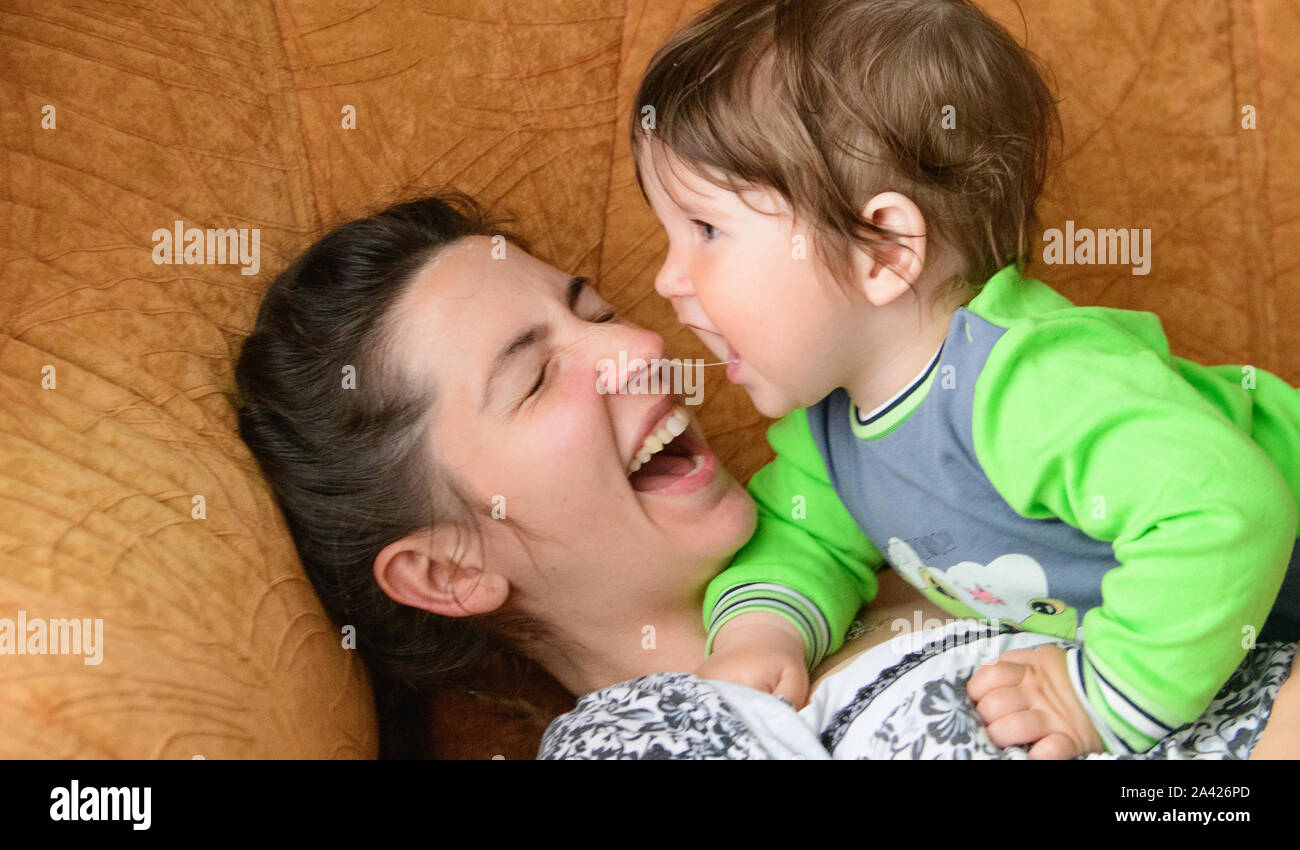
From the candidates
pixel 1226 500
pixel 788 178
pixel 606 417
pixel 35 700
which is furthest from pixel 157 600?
pixel 1226 500

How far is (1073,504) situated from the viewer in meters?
1.04

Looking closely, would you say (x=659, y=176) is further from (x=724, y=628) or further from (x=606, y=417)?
(x=724, y=628)

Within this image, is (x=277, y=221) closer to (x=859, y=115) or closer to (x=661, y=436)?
(x=661, y=436)

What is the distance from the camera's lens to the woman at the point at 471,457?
3.94 feet

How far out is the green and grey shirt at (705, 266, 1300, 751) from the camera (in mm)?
981

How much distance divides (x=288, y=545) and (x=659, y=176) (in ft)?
1.71

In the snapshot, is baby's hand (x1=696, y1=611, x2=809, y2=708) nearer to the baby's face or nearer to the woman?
the woman

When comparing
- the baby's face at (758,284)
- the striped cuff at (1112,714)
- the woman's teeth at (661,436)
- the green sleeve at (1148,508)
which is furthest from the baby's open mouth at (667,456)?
the striped cuff at (1112,714)

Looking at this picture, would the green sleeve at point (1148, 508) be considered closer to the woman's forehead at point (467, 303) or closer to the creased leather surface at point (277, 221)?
the woman's forehead at point (467, 303)

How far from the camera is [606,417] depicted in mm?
1206

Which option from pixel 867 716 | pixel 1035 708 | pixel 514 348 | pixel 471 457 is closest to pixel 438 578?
pixel 471 457

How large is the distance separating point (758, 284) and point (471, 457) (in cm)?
33

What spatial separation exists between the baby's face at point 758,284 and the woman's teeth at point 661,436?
99 mm

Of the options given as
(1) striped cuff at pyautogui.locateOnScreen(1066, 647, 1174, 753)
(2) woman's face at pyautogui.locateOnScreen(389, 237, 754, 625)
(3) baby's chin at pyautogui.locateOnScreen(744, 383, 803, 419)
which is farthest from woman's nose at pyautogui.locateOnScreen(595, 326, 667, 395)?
(1) striped cuff at pyautogui.locateOnScreen(1066, 647, 1174, 753)
